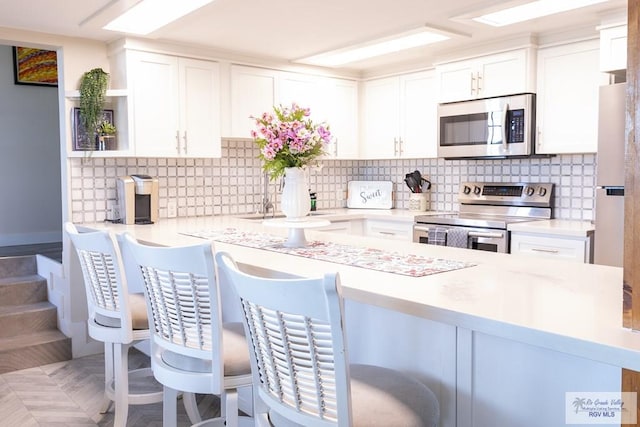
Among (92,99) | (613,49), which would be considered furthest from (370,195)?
(92,99)

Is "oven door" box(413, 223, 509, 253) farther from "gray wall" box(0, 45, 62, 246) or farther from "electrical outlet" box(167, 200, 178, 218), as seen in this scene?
"gray wall" box(0, 45, 62, 246)

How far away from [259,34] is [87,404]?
2516 mm

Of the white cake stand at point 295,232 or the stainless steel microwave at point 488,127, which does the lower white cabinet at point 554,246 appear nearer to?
the stainless steel microwave at point 488,127

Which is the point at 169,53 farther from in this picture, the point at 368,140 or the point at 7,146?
the point at 7,146

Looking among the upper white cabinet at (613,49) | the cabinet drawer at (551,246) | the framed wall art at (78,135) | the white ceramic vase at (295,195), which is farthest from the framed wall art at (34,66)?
the upper white cabinet at (613,49)

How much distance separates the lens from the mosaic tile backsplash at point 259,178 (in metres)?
3.88

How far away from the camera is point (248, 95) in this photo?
4.27 meters

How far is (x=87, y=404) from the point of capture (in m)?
3.03

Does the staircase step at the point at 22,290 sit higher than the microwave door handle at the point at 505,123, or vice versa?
the microwave door handle at the point at 505,123

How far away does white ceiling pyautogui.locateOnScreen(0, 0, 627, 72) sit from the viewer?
120 inches

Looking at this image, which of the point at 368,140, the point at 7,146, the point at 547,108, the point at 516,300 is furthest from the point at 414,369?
the point at 7,146

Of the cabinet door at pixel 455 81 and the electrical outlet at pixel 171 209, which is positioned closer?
the cabinet door at pixel 455 81

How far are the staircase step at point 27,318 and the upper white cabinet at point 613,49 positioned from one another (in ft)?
13.3

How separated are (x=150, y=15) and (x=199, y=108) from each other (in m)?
0.92
